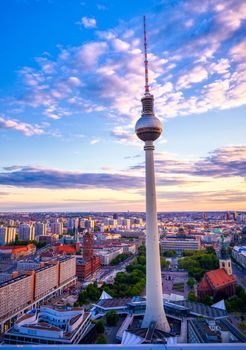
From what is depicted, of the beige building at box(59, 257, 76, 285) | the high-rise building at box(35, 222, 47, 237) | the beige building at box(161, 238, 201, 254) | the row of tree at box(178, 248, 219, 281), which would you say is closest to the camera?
the beige building at box(59, 257, 76, 285)

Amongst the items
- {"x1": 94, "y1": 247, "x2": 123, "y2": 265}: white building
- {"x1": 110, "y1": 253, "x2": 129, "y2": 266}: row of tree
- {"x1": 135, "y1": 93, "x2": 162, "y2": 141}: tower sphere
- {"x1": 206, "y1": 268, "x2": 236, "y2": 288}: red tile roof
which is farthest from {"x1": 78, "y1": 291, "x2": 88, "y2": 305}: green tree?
{"x1": 94, "y1": 247, "x2": 123, "y2": 265}: white building

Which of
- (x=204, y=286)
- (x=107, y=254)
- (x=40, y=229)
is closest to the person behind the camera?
(x=204, y=286)

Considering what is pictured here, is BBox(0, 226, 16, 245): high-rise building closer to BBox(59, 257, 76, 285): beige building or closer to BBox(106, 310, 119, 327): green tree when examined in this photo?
BBox(59, 257, 76, 285): beige building

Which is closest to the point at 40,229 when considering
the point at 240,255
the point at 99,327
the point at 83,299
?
the point at 240,255

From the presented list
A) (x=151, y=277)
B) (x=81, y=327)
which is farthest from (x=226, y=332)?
(x=81, y=327)

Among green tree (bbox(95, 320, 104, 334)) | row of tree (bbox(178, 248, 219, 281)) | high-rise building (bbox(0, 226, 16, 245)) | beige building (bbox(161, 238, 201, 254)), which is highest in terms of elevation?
high-rise building (bbox(0, 226, 16, 245))

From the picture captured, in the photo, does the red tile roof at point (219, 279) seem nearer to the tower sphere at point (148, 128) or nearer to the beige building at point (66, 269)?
the tower sphere at point (148, 128)

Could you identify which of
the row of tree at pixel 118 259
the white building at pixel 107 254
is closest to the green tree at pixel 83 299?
the row of tree at pixel 118 259

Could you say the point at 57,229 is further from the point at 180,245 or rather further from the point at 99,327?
the point at 99,327

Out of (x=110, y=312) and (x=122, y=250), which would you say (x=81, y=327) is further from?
(x=122, y=250)
